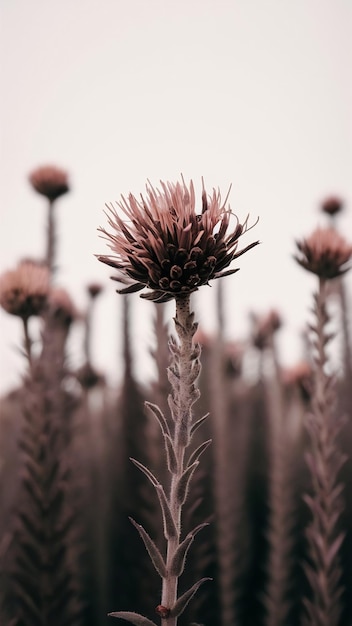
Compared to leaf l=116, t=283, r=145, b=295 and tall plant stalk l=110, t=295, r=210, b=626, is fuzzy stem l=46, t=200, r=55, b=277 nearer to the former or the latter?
leaf l=116, t=283, r=145, b=295

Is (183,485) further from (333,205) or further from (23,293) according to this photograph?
(333,205)

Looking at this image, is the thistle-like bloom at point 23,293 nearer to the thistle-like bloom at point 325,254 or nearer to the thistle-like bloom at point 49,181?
the thistle-like bloom at point 49,181

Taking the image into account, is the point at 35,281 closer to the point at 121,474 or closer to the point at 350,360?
the point at 121,474

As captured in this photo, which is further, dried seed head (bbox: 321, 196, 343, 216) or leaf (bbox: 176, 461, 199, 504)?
dried seed head (bbox: 321, 196, 343, 216)

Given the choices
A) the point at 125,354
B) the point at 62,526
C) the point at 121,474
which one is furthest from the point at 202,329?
the point at 62,526

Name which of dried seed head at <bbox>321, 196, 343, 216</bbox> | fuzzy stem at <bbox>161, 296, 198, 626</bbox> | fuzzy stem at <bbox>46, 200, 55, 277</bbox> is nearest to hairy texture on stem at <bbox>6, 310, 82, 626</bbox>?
fuzzy stem at <bbox>46, 200, 55, 277</bbox>

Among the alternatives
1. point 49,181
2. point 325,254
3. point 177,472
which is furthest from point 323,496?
point 49,181
